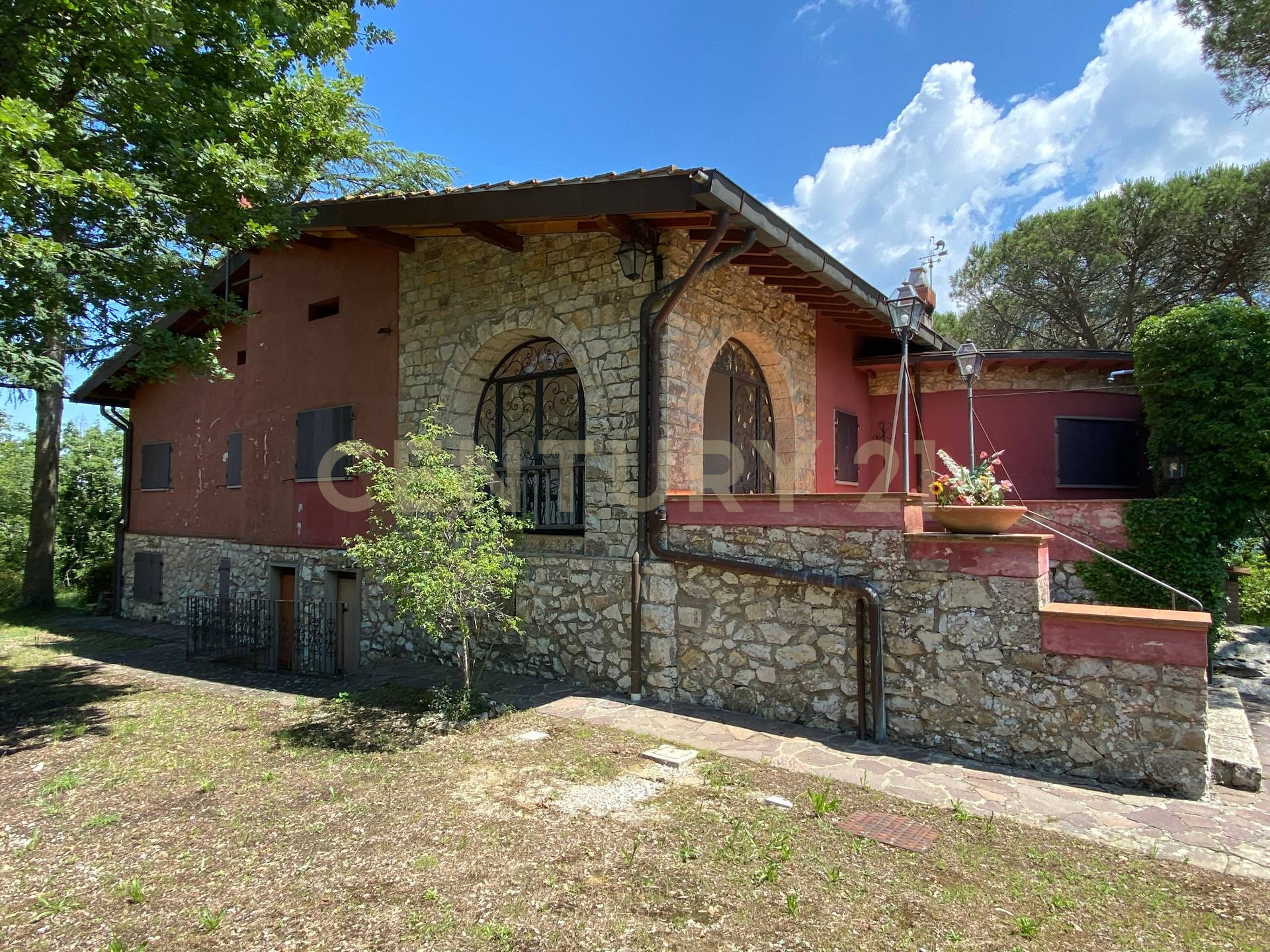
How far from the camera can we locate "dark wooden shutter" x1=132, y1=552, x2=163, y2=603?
13055 millimetres

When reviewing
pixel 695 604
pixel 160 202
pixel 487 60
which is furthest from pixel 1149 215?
pixel 160 202

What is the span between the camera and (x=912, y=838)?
3.74 meters

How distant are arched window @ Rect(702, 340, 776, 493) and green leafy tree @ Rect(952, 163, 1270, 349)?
931cm

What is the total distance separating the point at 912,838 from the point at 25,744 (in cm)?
684

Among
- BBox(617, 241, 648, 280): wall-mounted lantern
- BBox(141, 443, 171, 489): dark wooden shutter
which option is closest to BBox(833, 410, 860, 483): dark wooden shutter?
BBox(617, 241, 648, 280): wall-mounted lantern

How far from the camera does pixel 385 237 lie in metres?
8.28

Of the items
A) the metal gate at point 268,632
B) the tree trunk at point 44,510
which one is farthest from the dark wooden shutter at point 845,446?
the tree trunk at point 44,510

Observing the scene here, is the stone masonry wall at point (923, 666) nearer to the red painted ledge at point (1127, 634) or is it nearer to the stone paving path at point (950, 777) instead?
the red painted ledge at point (1127, 634)

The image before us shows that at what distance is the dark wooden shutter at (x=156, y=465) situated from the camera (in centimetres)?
1322

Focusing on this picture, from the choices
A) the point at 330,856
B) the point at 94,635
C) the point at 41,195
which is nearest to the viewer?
the point at 330,856

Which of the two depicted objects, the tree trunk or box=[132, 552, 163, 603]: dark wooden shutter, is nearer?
box=[132, 552, 163, 603]: dark wooden shutter

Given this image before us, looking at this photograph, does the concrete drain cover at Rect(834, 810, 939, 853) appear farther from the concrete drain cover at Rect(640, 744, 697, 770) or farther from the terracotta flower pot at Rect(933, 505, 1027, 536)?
the terracotta flower pot at Rect(933, 505, 1027, 536)

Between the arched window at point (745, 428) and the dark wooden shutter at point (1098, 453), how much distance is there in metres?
4.61

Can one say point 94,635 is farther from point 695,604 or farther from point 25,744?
point 695,604
